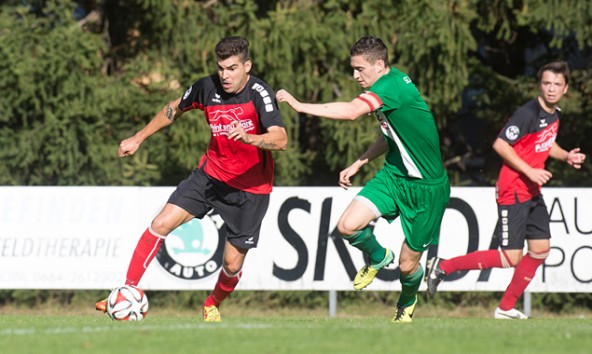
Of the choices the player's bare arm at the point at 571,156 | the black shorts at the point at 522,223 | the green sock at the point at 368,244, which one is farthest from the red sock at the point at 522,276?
the green sock at the point at 368,244

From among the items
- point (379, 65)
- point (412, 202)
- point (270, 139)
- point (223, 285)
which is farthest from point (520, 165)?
point (223, 285)

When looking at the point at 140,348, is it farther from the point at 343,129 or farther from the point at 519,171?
the point at 343,129

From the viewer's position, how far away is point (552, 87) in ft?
32.2

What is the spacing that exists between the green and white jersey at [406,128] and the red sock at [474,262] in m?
1.87

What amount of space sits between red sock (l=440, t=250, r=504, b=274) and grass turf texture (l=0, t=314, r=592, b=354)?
9.58ft

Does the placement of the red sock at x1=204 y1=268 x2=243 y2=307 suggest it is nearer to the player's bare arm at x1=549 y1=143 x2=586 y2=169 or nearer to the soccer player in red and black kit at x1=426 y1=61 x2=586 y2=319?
the soccer player in red and black kit at x1=426 y1=61 x2=586 y2=319

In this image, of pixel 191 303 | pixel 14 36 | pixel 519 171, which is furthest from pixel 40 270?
pixel 519 171

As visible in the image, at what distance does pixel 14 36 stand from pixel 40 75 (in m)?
0.62

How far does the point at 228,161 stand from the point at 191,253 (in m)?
3.86

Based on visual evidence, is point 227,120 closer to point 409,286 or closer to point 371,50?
A: point 371,50

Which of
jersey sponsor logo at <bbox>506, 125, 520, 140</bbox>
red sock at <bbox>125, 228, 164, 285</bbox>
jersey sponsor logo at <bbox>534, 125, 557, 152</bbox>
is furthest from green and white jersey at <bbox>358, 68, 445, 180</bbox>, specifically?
red sock at <bbox>125, 228, 164, 285</bbox>

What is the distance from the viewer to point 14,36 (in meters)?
14.2

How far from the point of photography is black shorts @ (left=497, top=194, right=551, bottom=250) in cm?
995

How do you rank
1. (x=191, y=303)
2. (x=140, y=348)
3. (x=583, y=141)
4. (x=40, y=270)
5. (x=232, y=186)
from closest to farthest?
(x=140, y=348), (x=232, y=186), (x=40, y=270), (x=191, y=303), (x=583, y=141)
